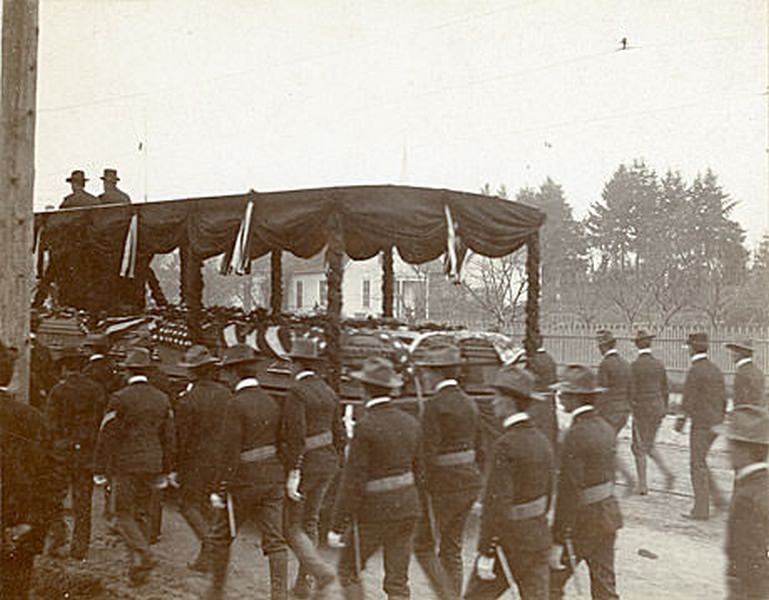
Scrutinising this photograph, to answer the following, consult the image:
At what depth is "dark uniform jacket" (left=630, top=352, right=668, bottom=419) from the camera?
33.1ft

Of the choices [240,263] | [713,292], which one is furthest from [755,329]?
[240,263]

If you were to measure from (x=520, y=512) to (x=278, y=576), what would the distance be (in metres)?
2.26

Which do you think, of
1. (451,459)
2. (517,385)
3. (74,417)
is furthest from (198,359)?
(517,385)

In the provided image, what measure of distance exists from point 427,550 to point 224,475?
1712mm

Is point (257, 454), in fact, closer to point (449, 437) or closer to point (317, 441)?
point (317, 441)

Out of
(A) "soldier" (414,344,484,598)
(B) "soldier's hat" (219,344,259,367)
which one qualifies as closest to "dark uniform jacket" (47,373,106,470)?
(B) "soldier's hat" (219,344,259,367)

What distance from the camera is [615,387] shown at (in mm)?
10281

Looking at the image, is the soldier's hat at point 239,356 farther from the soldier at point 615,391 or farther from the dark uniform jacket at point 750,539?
the soldier at point 615,391

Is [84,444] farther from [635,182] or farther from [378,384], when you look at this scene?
[635,182]

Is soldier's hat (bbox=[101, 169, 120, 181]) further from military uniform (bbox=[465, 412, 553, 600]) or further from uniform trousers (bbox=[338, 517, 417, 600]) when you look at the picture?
military uniform (bbox=[465, 412, 553, 600])

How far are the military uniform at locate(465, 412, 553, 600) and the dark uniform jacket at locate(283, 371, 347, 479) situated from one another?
2082mm

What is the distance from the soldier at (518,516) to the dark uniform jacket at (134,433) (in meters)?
3.39

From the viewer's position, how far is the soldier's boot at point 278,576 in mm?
6301

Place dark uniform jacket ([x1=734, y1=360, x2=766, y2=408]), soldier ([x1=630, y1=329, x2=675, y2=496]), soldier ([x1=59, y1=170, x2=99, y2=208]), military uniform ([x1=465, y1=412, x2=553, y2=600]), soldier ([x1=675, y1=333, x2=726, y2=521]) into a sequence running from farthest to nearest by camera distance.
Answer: soldier ([x1=59, y1=170, x2=99, y2=208])
soldier ([x1=630, y1=329, x2=675, y2=496])
soldier ([x1=675, y1=333, x2=726, y2=521])
dark uniform jacket ([x1=734, y1=360, x2=766, y2=408])
military uniform ([x1=465, y1=412, x2=553, y2=600])
